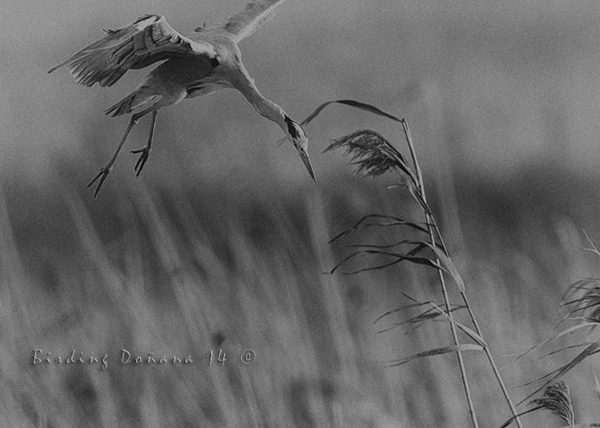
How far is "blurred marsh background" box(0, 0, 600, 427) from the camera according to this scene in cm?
187

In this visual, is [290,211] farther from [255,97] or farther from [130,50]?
[130,50]

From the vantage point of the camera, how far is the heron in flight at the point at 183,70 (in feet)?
5.30

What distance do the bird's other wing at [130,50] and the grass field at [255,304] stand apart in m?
0.34

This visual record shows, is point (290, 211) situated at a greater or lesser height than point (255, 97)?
lesser

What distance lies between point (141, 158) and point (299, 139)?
1.21ft

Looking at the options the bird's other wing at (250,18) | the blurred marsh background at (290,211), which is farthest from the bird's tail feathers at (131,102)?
the bird's other wing at (250,18)

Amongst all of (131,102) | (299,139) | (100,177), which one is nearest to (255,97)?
(299,139)

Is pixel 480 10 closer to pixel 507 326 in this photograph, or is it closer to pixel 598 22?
pixel 598 22

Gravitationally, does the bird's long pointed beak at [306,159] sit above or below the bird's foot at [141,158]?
below

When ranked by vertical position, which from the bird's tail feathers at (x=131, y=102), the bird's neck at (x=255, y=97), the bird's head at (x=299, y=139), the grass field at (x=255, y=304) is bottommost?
the grass field at (x=255, y=304)

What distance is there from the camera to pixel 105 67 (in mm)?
1633

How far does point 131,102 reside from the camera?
179 cm

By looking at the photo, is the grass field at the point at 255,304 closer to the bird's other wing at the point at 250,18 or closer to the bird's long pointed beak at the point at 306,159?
the bird's long pointed beak at the point at 306,159

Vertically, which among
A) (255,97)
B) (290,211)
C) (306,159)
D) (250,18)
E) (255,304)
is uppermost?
(250,18)
